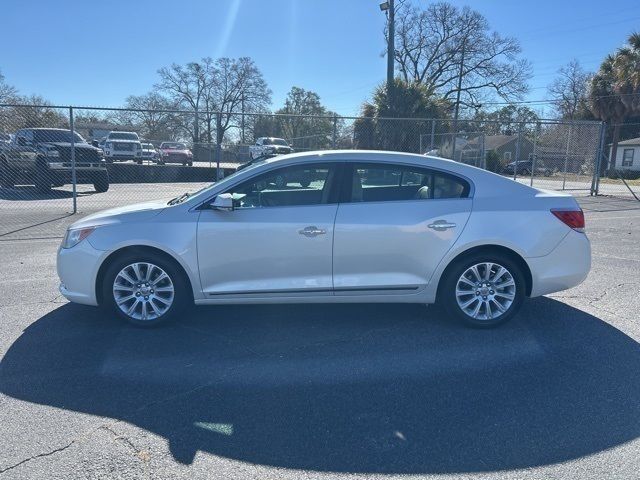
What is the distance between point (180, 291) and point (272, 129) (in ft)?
90.7

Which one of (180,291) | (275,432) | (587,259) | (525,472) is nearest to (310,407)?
(275,432)

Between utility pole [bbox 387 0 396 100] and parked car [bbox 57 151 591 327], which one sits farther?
utility pole [bbox 387 0 396 100]

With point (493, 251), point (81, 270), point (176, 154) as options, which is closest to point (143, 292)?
point (81, 270)

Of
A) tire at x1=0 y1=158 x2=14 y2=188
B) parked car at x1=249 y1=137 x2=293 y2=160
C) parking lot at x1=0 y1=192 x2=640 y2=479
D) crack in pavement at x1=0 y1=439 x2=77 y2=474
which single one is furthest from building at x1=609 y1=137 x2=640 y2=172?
crack in pavement at x1=0 y1=439 x2=77 y2=474

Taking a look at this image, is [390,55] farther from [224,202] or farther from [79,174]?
[224,202]

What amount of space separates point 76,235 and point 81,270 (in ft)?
1.07

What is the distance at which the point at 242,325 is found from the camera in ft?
15.7

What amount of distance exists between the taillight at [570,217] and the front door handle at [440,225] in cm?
101

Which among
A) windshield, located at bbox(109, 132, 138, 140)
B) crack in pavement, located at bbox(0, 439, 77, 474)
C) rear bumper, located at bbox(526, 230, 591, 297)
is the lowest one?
crack in pavement, located at bbox(0, 439, 77, 474)

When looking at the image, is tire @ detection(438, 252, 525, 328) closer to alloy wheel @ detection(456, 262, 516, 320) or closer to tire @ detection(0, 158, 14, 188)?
alloy wheel @ detection(456, 262, 516, 320)

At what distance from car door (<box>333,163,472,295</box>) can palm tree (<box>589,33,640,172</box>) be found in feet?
125

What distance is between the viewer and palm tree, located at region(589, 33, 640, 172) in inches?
1419

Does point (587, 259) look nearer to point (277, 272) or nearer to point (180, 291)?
point (277, 272)

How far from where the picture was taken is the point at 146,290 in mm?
4602
